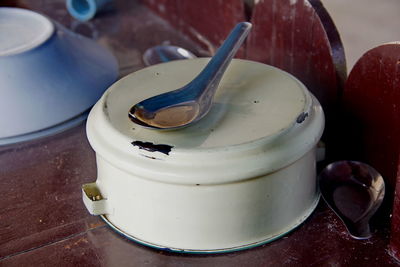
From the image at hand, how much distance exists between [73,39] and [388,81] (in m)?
0.61

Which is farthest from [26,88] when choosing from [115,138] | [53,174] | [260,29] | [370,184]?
[370,184]

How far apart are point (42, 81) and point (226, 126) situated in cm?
41

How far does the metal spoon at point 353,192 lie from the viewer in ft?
2.54

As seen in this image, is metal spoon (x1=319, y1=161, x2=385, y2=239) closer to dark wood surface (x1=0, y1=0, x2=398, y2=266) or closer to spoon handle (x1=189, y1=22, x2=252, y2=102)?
dark wood surface (x1=0, y1=0, x2=398, y2=266)

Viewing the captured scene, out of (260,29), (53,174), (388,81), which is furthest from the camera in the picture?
(260,29)

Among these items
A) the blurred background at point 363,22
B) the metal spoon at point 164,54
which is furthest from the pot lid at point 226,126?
the blurred background at point 363,22

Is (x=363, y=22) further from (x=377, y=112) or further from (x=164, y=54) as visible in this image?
(x=377, y=112)

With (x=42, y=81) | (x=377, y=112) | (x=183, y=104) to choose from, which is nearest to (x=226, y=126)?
(x=183, y=104)

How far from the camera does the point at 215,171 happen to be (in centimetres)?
67

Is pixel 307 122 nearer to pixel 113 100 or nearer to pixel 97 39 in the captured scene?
pixel 113 100

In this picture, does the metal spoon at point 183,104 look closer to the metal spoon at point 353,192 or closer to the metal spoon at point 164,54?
the metal spoon at point 353,192

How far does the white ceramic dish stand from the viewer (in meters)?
0.97

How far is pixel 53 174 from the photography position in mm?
920

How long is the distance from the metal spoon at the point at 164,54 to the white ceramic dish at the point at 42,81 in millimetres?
124
